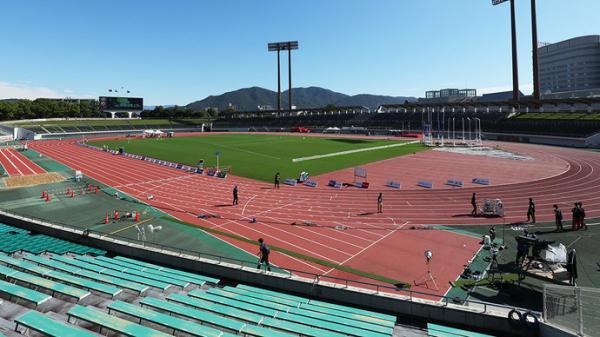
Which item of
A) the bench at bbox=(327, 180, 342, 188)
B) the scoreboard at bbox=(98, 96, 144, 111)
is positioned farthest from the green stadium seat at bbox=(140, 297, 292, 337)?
the scoreboard at bbox=(98, 96, 144, 111)

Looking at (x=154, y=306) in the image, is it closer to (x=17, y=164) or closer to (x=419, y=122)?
(x=17, y=164)

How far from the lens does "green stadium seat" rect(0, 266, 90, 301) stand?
931 centimetres

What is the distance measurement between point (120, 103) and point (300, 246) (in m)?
136

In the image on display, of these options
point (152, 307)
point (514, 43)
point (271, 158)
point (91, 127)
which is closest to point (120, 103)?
point (91, 127)

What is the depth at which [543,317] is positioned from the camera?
8469mm

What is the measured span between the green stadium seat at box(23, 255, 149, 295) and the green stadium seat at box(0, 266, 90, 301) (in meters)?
1.03

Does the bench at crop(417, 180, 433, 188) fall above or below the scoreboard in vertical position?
below

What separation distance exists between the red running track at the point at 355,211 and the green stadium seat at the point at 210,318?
7082 mm

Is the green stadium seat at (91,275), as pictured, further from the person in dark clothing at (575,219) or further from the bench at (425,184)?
the bench at (425,184)

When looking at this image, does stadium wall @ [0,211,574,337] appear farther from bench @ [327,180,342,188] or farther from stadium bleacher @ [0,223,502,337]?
bench @ [327,180,342,188]

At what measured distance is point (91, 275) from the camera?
36.4ft

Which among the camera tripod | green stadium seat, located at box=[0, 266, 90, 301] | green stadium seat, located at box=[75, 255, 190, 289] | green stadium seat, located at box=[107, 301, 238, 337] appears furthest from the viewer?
the camera tripod

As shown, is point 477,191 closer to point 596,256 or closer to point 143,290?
point 596,256

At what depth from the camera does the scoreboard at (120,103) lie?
129212mm
